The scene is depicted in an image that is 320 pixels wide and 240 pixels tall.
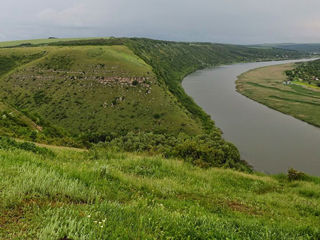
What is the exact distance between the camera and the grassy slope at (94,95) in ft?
167

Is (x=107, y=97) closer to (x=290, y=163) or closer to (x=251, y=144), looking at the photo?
(x=251, y=144)

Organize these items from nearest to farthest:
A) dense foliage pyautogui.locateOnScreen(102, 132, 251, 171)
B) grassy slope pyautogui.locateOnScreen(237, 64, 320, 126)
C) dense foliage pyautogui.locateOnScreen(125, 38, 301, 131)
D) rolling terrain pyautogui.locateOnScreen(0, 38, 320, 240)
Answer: rolling terrain pyautogui.locateOnScreen(0, 38, 320, 240)
dense foliage pyautogui.locateOnScreen(102, 132, 251, 171)
grassy slope pyautogui.locateOnScreen(237, 64, 320, 126)
dense foliage pyautogui.locateOnScreen(125, 38, 301, 131)

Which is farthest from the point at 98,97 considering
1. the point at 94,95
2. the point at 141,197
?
the point at 141,197

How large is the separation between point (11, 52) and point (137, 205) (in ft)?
391

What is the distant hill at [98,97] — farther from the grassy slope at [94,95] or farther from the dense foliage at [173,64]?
the dense foliage at [173,64]

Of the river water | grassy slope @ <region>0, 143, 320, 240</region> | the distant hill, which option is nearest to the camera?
grassy slope @ <region>0, 143, 320, 240</region>

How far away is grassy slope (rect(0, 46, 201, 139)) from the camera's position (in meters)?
50.9

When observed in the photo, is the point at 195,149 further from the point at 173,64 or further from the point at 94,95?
the point at 173,64

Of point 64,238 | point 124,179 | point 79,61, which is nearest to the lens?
point 64,238

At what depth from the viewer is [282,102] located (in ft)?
211

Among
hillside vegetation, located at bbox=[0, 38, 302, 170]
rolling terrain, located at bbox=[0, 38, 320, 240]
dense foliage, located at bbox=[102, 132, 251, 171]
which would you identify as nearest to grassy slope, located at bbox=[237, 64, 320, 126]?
hillside vegetation, located at bbox=[0, 38, 302, 170]

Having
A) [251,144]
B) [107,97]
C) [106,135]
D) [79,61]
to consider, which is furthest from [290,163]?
[79,61]

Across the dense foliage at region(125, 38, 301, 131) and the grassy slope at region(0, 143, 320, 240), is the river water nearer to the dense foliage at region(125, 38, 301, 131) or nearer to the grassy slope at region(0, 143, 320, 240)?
the dense foliage at region(125, 38, 301, 131)

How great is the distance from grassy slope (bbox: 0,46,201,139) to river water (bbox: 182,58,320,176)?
980cm
